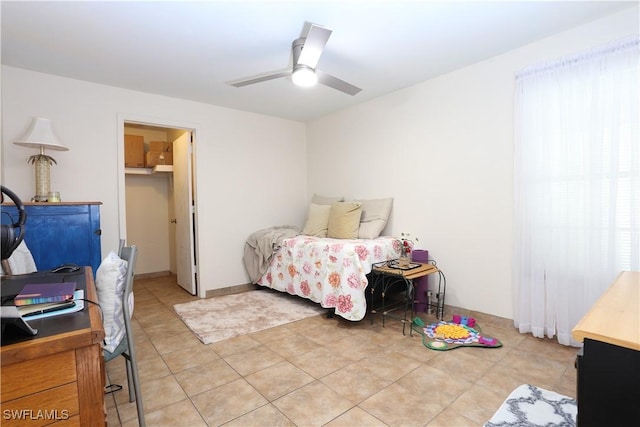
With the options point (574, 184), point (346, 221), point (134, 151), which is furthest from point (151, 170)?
point (574, 184)

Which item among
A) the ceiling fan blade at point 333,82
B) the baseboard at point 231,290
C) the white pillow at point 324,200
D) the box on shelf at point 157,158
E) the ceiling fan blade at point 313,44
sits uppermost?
the ceiling fan blade at point 313,44

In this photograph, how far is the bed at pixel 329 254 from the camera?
9.28 feet

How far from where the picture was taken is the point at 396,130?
139 inches

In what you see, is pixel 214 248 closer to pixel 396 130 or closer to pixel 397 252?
pixel 397 252

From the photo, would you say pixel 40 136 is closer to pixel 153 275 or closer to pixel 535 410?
pixel 153 275

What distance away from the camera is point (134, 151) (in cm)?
447

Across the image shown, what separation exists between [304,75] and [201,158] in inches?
83.9

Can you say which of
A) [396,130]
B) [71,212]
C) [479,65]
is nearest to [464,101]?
[479,65]

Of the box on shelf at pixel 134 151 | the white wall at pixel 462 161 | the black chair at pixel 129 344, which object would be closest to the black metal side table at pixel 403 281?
the white wall at pixel 462 161

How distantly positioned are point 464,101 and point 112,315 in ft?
10.5

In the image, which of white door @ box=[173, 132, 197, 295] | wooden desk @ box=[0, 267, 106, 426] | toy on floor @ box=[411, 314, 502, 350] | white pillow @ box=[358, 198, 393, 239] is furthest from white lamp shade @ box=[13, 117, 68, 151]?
toy on floor @ box=[411, 314, 502, 350]

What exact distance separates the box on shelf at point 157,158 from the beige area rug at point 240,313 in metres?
2.19

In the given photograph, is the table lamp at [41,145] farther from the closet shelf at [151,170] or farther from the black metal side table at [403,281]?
the black metal side table at [403,281]

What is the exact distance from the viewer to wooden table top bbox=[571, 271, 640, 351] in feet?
2.93
